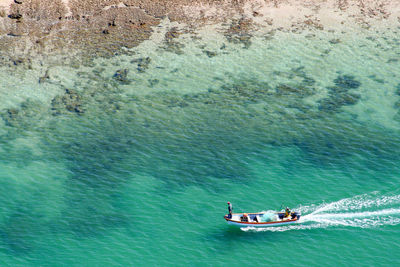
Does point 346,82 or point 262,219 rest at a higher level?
point 346,82

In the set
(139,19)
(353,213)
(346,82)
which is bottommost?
(353,213)

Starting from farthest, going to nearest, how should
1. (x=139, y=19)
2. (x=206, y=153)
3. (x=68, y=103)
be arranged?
(x=139, y=19)
(x=68, y=103)
(x=206, y=153)

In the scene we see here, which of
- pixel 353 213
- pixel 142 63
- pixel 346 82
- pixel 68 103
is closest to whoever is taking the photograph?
pixel 353 213

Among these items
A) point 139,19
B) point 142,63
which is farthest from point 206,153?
point 139,19

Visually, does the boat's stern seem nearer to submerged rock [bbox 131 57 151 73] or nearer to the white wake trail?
the white wake trail

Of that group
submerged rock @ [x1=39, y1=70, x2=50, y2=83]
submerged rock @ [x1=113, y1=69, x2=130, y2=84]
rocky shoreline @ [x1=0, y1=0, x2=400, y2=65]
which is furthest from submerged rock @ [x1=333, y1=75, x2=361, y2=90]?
submerged rock @ [x1=39, y1=70, x2=50, y2=83]

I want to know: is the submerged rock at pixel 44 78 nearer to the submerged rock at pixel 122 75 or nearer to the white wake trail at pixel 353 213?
the submerged rock at pixel 122 75

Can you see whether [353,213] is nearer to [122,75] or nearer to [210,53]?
[210,53]
